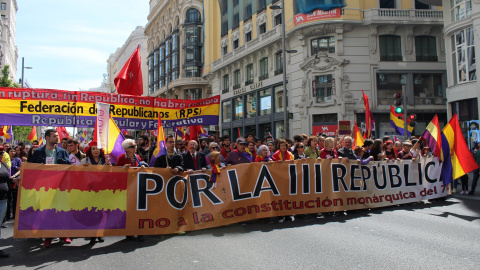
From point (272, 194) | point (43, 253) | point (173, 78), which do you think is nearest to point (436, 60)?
→ point (272, 194)

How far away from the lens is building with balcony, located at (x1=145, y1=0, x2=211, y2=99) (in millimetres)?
48562

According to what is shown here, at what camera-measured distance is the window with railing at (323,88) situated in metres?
27.3

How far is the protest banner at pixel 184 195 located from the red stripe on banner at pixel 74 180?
13mm

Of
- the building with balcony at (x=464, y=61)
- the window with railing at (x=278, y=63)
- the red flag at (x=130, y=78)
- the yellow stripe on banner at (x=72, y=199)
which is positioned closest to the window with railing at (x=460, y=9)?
the building with balcony at (x=464, y=61)

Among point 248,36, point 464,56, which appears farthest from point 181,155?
point 248,36

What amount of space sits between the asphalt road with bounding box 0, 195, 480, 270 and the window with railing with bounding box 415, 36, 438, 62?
22741 mm

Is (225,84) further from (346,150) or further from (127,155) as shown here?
(127,155)

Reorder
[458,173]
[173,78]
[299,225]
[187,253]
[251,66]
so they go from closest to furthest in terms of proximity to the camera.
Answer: [187,253], [299,225], [458,173], [251,66], [173,78]

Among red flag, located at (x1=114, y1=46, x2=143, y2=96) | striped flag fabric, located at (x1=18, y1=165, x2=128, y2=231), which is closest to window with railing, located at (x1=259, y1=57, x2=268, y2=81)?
red flag, located at (x1=114, y1=46, x2=143, y2=96)

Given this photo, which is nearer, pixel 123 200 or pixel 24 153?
pixel 123 200

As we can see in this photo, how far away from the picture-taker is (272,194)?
7.68 meters

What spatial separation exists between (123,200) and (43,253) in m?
1.35

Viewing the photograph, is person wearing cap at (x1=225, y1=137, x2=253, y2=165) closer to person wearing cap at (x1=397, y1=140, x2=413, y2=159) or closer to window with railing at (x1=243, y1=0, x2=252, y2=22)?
person wearing cap at (x1=397, y1=140, x2=413, y2=159)

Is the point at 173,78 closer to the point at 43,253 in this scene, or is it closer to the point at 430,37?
the point at 430,37
